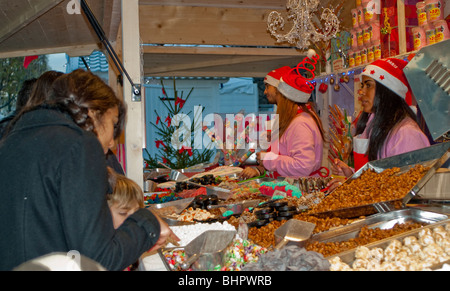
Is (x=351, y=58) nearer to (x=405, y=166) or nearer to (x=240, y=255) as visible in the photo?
(x=405, y=166)

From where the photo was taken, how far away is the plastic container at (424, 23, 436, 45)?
3402 mm

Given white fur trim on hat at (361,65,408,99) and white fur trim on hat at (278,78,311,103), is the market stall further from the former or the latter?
white fur trim on hat at (278,78,311,103)

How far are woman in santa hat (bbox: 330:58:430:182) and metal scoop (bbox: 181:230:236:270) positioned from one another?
155 cm

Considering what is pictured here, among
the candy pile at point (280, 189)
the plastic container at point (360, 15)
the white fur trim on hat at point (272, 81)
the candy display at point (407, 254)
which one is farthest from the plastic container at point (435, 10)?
the candy display at point (407, 254)

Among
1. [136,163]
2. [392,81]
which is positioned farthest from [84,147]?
[392,81]

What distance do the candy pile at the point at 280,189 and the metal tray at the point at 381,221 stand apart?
0.87 m

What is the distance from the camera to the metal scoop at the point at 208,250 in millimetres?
1440

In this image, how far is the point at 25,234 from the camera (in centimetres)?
108

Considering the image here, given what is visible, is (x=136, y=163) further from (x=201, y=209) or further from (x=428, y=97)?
(x=428, y=97)

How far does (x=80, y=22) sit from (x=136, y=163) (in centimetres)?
204

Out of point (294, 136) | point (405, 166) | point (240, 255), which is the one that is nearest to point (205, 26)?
point (294, 136)

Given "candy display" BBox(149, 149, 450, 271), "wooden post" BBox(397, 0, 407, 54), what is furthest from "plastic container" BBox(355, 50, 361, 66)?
"candy display" BBox(149, 149, 450, 271)

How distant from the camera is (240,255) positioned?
1.55m

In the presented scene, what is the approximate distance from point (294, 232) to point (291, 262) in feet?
1.10
